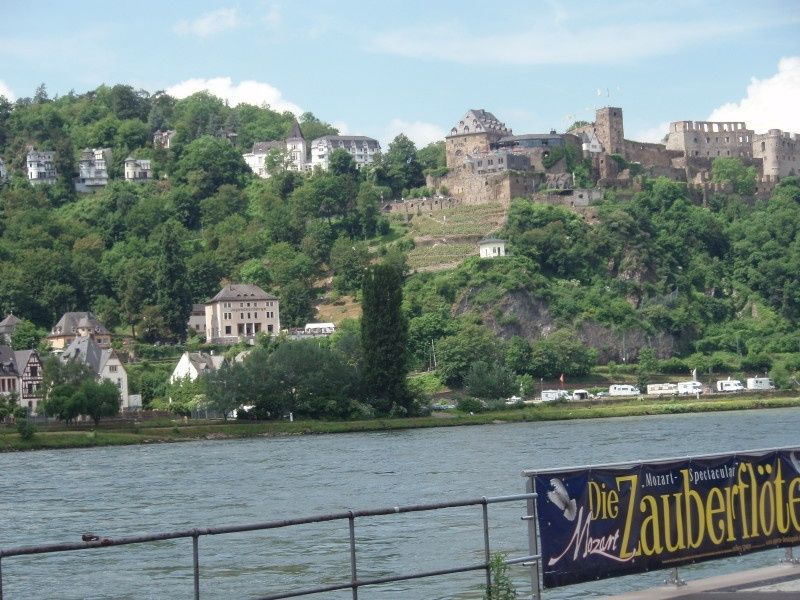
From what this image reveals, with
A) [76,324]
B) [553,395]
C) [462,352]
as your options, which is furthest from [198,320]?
[553,395]

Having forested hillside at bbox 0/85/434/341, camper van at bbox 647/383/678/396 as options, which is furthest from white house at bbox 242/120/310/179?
camper van at bbox 647/383/678/396

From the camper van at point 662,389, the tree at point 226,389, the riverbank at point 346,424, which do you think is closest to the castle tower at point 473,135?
the camper van at point 662,389

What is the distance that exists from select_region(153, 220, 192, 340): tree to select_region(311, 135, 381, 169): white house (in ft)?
144

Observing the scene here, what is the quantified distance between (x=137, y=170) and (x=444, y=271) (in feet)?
192

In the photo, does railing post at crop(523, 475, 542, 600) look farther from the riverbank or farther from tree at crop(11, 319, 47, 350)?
tree at crop(11, 319, 47, 350)

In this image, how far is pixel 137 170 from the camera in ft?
541

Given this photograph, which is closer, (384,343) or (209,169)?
(384,343)

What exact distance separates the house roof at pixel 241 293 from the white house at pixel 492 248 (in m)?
17.3

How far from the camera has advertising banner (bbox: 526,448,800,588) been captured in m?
14.0

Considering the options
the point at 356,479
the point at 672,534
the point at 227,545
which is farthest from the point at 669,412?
the point at 672,534

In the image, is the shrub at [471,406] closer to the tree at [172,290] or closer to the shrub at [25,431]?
the shrub at [25,431]

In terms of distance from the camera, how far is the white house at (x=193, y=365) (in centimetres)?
9700

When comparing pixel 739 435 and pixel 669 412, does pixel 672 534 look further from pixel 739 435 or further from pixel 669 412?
pixel 669 412

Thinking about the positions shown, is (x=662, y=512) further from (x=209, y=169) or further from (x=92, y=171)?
(x=92, y=171)
